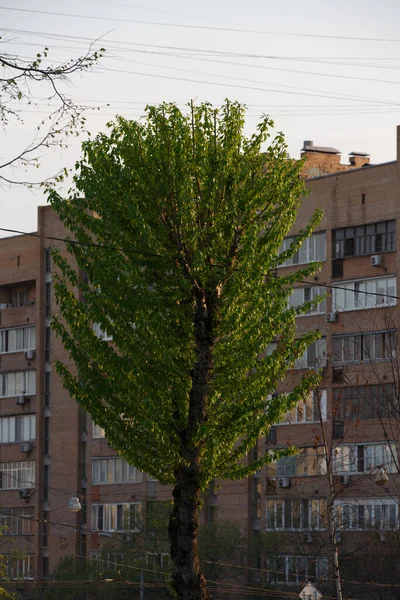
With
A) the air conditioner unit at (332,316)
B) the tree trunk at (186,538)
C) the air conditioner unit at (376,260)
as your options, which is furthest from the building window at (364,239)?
the tree trunk at (186,538)

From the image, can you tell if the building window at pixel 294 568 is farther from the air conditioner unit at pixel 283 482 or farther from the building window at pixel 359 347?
the building window at pixel 359 347

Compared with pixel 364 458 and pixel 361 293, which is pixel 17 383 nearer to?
pixel 361 293

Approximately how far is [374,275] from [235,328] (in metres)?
32.0

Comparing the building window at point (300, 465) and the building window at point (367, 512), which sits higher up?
the building window at point (300, 465)

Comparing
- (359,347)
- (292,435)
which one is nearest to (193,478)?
(359,347)

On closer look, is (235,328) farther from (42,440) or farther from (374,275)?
(42,440)

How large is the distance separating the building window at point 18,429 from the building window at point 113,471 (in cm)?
465

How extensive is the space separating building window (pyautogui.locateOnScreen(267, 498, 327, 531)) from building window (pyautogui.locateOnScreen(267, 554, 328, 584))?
1.52 m

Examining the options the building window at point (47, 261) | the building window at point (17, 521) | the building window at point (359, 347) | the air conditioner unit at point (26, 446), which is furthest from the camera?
the building window at point (47, 261)

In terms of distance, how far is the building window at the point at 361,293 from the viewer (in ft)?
188

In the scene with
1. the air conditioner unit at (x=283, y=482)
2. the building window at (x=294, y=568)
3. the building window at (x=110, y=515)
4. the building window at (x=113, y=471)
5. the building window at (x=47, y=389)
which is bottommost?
the building window at (x=294, y=568)

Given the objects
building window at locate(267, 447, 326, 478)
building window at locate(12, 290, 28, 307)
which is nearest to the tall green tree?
building window at locate(267, 447, 326, 478)

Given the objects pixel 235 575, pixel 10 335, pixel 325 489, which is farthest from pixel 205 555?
pixel 10 335

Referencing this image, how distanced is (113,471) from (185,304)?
40.8 meters
